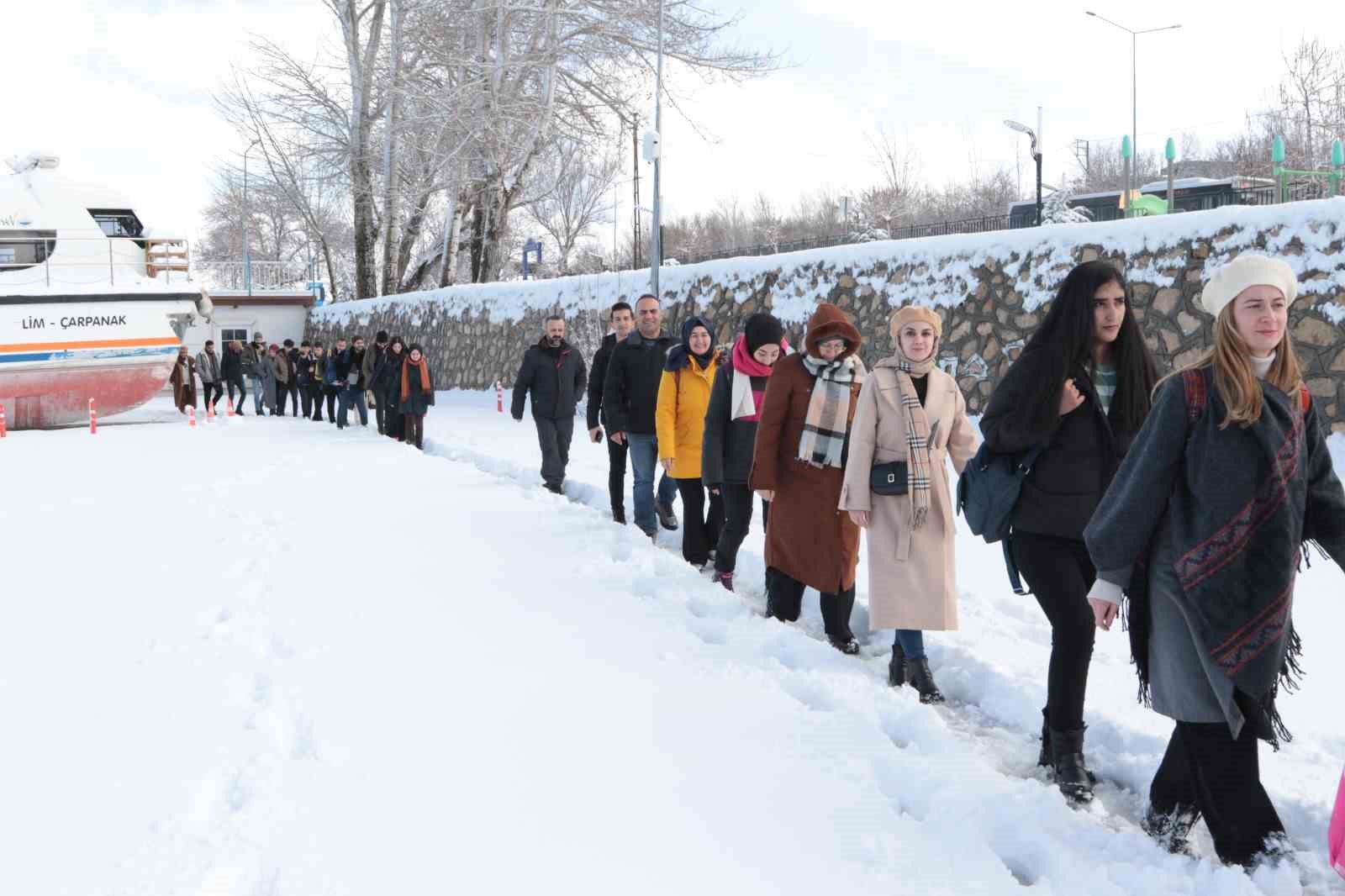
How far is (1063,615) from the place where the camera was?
4008mm

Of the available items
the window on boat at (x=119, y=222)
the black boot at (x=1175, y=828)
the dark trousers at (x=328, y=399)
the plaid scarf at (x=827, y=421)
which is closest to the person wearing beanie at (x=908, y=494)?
the plaid scarf at (x=827, y=421)

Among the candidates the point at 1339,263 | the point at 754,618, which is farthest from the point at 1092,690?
the point at 1339,263

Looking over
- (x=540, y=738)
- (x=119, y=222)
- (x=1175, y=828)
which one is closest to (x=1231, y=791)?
(x=1175, y=828)

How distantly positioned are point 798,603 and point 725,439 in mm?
1195

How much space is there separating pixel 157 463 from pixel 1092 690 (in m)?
12.6

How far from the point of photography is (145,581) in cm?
713

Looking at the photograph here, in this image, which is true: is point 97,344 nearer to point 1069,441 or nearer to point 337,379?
point 337,379

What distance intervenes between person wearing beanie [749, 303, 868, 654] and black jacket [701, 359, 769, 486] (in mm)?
940

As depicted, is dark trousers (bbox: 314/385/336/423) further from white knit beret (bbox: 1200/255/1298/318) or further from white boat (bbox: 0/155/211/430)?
white knit beret (bbox: 1200/255/1298/318)

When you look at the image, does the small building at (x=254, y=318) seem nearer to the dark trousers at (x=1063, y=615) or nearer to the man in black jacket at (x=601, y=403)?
the man in black jacket at (x=601, y=403)

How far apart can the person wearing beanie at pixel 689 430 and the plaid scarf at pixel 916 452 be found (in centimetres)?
287

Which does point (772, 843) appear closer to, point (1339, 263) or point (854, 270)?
point (1339, 263)

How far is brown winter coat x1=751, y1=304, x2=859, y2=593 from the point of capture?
5793 mm

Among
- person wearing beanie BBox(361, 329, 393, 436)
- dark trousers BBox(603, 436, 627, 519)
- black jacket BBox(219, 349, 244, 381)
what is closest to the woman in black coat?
person wearing beanie BBox(361, 329, 393, 436)
